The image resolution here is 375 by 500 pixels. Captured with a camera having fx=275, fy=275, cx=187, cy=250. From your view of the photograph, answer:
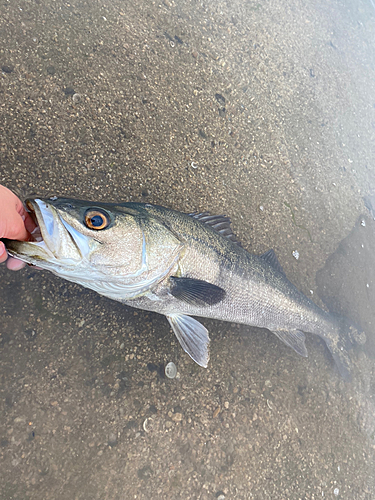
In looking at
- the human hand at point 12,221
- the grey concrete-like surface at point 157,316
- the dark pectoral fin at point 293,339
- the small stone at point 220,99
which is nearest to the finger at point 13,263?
the human hand at point 12,221

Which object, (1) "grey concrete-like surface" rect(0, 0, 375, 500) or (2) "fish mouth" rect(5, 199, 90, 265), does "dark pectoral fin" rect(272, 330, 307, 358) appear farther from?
(2) "fish mouth" rect(5, 199, 90, 265)

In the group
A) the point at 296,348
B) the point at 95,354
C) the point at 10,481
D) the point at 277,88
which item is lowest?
the point at 10,481

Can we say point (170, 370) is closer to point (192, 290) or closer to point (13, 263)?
point (192, 290)

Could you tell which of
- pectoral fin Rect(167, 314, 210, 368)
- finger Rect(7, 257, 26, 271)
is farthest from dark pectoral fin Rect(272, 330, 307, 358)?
finger Rect(7, 257, 26, 271)

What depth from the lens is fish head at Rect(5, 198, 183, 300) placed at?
1.41 meters

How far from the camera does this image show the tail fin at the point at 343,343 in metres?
3.15

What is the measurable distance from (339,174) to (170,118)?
9.10ft

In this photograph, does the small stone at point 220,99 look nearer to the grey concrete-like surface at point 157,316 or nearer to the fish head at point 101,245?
the grey concrete-like surface at point 157,316

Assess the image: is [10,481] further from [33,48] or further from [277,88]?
[277,88]

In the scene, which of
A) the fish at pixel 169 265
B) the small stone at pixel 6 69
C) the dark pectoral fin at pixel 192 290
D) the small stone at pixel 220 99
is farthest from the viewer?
the small stone at pixel 220 99

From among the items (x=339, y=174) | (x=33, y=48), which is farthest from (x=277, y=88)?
(x=33, y=48)

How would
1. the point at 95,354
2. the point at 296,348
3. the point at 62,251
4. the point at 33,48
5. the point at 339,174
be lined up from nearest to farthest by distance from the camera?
the point at 62,251 → the point at 95,354 → the point at 33,48 → the point at 296,348 → the point at 339,174

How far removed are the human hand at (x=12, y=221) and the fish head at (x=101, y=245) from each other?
4cm

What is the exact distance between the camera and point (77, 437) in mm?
2113
